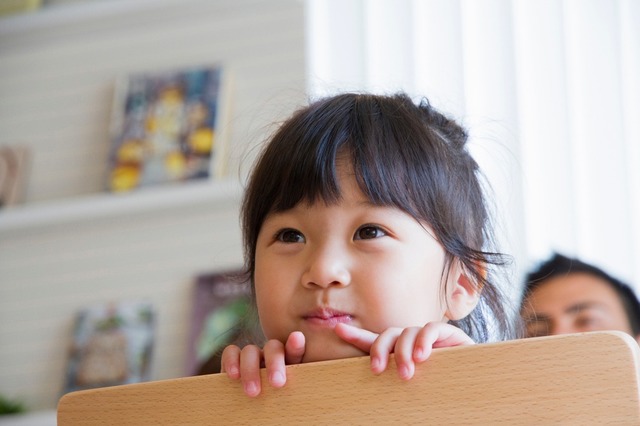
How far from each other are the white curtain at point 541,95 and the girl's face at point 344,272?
3.58 feet

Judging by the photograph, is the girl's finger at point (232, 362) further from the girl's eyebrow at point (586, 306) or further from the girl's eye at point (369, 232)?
the girl's eyebrow at point (586, 306)

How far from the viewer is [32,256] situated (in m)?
2.87

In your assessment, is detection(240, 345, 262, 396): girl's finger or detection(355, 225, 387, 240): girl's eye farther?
detection(355, 225, 387, 240): girl's eye

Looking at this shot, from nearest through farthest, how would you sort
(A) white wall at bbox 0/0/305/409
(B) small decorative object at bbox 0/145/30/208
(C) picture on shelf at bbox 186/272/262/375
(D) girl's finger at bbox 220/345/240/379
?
1. (D) girl's finger at bbox 220/345/240/379
2. (C) picture on shelf at bbox 186/272/262/375
3. (A) white wall at bbox 0/0/305/409
4. (B) small decorative object at bbox 0/145/30/208

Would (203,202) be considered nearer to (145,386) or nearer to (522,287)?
(522,287)

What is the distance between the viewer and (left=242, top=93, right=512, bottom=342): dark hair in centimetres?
105

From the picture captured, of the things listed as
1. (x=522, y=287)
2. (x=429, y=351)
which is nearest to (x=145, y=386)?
(x=429, y=351)

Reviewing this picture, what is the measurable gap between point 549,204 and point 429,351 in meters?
1.73

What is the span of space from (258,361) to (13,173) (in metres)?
2.28

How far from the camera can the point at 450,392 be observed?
60cm

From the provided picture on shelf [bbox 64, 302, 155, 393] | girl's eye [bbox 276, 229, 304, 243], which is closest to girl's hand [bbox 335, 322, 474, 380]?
girl's eye [bbox 276, 229, 304, 243]

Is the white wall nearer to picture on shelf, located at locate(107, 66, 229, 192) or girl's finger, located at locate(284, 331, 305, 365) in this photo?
picture on shelf, located at locate(107, 66, 229, 192)

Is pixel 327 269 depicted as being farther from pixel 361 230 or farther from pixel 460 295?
pixel 460 295

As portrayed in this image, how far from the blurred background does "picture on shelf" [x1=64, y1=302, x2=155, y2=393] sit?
4 centimetres
